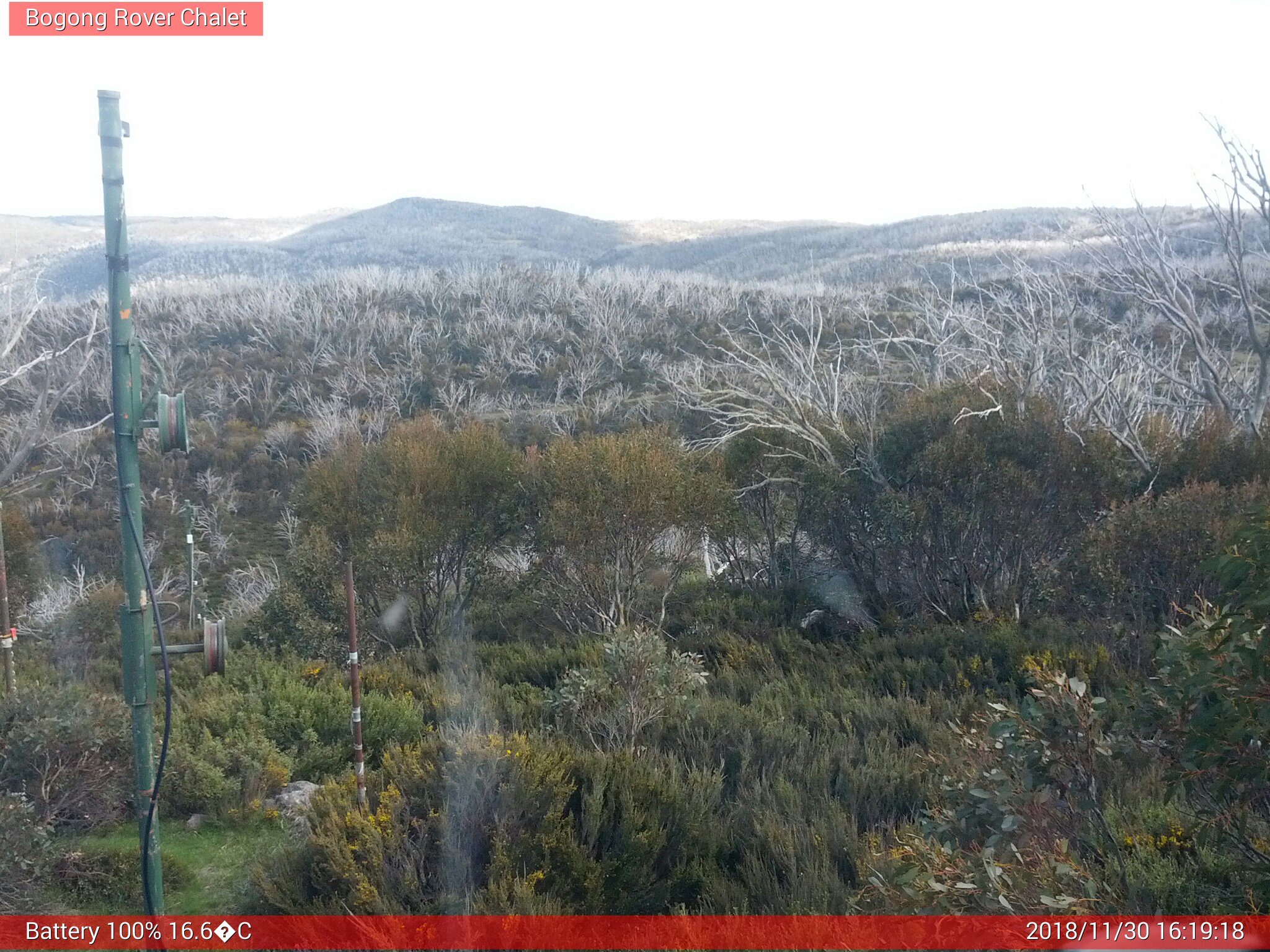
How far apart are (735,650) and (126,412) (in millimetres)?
7676

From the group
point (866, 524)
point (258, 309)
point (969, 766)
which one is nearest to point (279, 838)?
point (969, 766)

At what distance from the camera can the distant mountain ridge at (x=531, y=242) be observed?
1868 inches

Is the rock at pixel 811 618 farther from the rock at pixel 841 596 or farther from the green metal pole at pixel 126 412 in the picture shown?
the green metal pole at pixel 126 412

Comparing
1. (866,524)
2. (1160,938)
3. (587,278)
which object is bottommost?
(866,524)

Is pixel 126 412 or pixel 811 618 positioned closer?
pixel 126 412

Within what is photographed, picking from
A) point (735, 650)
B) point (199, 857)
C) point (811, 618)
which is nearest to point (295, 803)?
point (199, 857)

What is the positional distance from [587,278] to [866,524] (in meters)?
32.8

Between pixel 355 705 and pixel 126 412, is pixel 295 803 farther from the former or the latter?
pixel 126 412

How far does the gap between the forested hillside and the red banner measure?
11 centimetres

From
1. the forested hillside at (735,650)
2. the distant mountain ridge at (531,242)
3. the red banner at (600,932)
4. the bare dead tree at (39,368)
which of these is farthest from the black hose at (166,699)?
the distant mountain ridge at (531,242)

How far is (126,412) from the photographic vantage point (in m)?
3.36

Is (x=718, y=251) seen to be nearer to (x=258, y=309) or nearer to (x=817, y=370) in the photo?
(x=258, y=309)

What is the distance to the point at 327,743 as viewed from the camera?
25.1 feet

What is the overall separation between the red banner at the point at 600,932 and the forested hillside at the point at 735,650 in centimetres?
11
